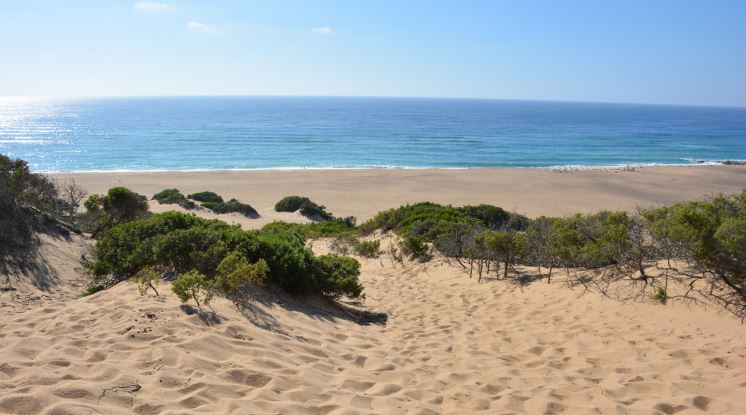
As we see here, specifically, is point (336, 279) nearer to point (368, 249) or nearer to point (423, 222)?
point (368, 249)

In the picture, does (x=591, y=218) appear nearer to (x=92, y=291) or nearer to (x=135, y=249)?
(x=135, y=249)

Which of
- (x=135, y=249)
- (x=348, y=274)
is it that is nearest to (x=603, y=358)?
(x=348, y=274)

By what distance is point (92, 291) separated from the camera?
7918 millimetres

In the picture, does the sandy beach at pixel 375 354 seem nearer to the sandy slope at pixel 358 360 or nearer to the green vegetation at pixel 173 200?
the sandy slope at pixel 358 360

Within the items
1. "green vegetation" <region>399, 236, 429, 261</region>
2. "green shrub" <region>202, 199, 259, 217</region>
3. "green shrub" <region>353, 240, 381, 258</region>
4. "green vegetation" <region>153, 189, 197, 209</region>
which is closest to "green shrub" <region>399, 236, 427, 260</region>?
"green vegetation" <region>399, 236, 429, 261</region>

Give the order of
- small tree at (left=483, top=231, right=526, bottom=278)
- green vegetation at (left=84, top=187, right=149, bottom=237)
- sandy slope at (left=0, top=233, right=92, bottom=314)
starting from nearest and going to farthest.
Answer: sandy slope at (left=0, top=233, right=92, bottom=314), small tree at (left=483, top=231, right=526, bottom=278), green vegetation at (left=84, top=187, right=149, bottom=237)

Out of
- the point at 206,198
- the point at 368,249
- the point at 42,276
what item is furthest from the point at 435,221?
the point at 206,198

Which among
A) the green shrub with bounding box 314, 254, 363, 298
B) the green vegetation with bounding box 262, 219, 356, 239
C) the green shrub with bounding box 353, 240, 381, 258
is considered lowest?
the green vegetation with bounding box 262, 219, 356, 239

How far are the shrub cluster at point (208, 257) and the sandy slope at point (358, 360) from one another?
0.60m

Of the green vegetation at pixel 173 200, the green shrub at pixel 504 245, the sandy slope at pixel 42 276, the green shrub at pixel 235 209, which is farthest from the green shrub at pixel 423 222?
the green vegetation at pixel 173 200

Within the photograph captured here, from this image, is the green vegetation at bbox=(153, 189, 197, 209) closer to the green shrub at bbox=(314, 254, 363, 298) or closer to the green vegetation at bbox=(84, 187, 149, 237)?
the green vegetation at bbox=(84, 187, 149, 237)

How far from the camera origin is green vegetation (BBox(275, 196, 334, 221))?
2503 centimetres

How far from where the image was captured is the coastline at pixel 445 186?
28.9 meters

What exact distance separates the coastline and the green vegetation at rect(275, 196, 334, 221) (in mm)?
664
